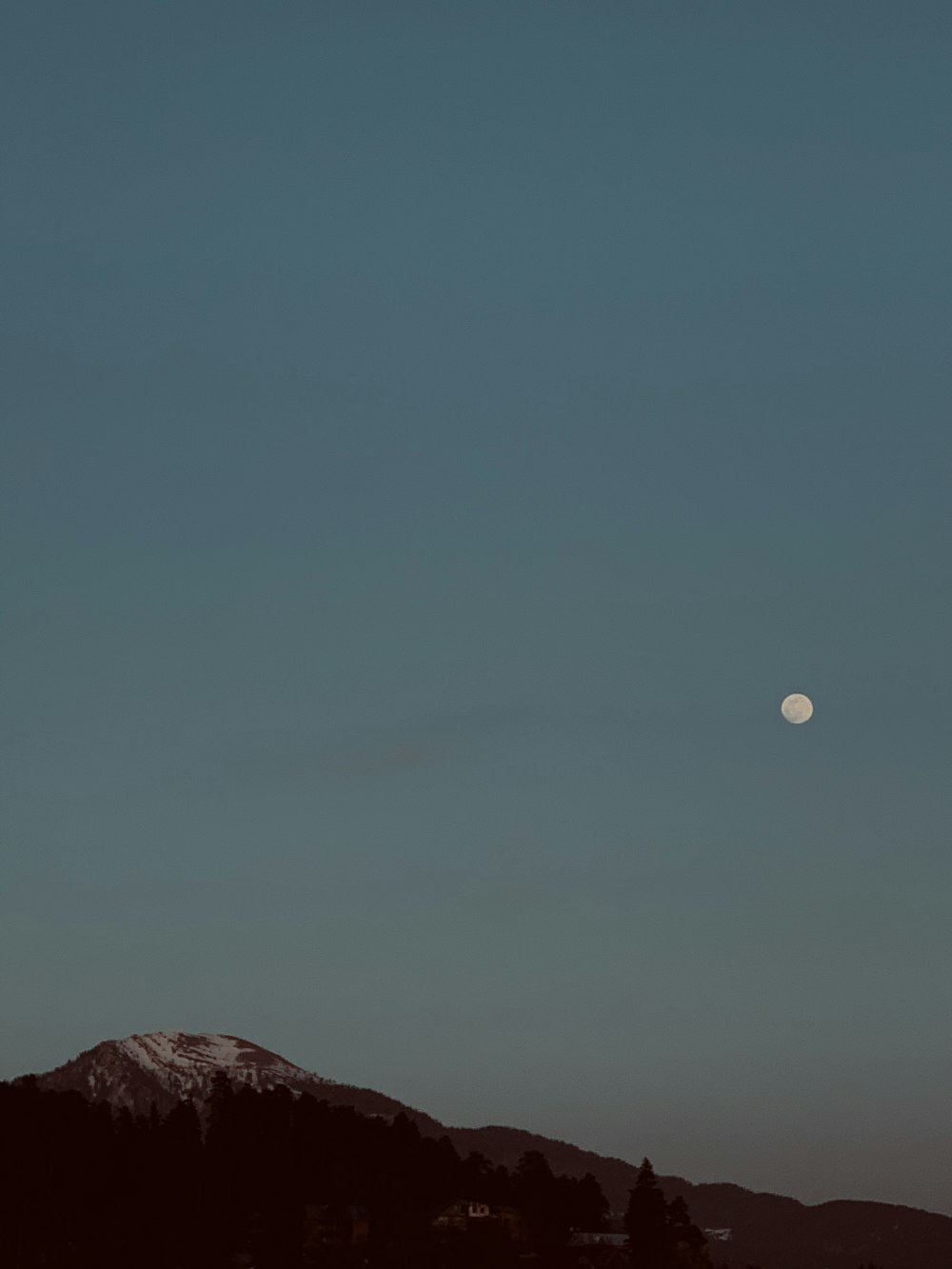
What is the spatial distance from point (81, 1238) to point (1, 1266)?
9.63m

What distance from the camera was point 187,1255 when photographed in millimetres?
195500

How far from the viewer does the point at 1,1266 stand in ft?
609

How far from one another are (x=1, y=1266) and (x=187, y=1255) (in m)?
19.6

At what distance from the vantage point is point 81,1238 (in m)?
193

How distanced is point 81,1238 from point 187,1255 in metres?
11.0
